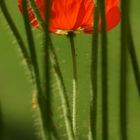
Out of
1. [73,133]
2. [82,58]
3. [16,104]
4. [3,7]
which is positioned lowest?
[16,104]

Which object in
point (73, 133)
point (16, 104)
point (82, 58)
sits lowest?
point (16, 104)

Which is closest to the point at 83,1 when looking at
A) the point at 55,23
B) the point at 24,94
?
the point at 55,23

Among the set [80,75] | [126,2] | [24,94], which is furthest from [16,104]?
[126,2]

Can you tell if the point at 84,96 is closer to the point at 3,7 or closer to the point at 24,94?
the point at 24,94

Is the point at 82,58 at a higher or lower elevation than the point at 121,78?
lower

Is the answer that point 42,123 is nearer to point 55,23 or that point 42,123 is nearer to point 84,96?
point 55,23

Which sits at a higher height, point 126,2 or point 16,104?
point 126,2

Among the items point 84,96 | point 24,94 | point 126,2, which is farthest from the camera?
point 24,94

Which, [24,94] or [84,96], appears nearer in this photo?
[84,96]

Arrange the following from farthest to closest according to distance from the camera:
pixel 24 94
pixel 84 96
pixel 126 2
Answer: pixel 24 94 → pixel 84 96 → pixel 126 2
